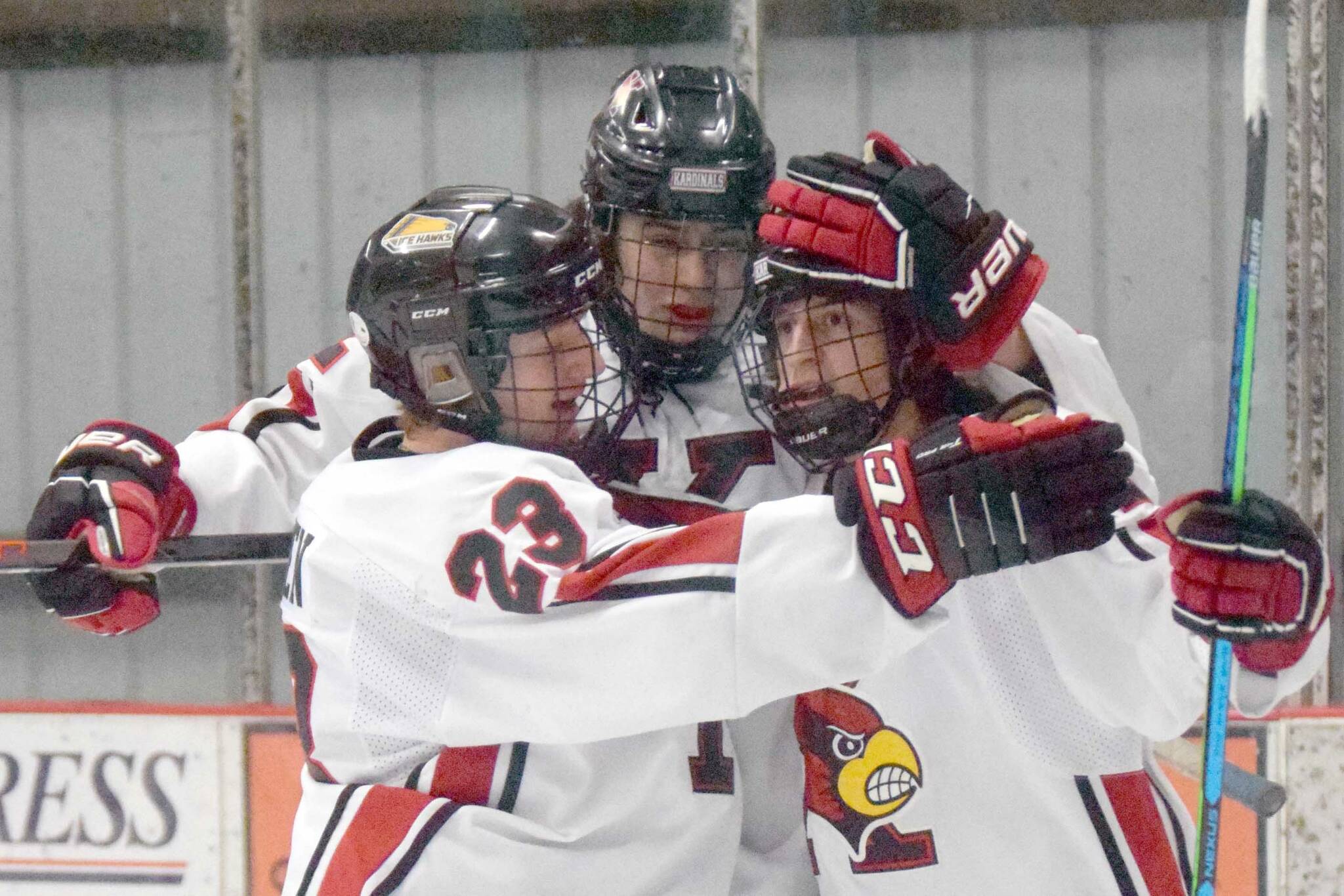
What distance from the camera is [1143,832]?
4.93 ft

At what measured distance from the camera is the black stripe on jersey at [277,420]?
7.10 ft

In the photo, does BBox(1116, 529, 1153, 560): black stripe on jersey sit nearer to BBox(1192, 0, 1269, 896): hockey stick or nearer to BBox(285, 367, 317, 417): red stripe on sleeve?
BBox(1192, 0, 1269, 896): hockey stick

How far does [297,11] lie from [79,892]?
2.07 m

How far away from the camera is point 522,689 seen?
1.34 m

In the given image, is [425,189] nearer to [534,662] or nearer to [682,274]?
[682,274]

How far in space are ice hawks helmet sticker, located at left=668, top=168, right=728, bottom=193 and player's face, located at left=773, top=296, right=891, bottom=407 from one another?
288mm

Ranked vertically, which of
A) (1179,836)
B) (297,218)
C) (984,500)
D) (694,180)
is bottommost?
(1179,836)

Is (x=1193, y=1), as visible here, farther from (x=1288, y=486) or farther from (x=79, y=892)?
(x=79, y=892)

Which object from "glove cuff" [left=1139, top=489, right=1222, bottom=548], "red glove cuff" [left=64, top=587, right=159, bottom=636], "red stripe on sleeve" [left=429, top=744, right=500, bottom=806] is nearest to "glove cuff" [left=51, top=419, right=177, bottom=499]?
"red glove cuff" [left=64, top=587, right=159, bottom=636]

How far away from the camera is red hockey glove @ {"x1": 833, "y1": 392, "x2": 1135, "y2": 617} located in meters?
1.11

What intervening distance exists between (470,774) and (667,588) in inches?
14.9

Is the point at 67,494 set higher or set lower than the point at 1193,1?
lower

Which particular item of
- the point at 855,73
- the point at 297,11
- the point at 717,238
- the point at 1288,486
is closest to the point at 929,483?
the point at 717,238

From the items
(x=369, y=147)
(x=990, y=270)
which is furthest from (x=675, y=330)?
(x=369, y=147)
